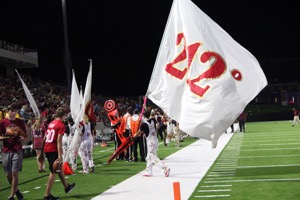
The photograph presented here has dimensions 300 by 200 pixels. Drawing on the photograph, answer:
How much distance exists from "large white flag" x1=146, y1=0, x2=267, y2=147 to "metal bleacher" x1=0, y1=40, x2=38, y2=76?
2947 cm

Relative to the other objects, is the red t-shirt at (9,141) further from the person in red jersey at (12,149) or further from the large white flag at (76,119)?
the large white flag at (76,119)

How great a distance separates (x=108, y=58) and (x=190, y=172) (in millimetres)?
38746

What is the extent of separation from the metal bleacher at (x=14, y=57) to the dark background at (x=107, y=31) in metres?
2.52

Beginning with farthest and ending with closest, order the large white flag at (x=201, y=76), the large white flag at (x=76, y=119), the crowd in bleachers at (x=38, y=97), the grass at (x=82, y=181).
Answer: the crowd in bleachers at (x=38, y=97)
the large white flag at (x=76, y=119)
the grass at (x=82, y=181)
the large white flag at (x=201, y=76)

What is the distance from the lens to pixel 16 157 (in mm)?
8922

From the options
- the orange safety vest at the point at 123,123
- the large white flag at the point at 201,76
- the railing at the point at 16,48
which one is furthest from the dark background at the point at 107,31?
the large white flag at the point at 201,76

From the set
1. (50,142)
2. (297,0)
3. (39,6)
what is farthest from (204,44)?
(297,0)

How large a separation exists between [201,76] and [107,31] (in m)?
40.9

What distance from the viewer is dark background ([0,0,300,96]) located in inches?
1720

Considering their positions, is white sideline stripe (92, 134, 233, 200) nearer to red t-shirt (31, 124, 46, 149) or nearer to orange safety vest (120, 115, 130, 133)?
orange safety vest (120, 115, 130, 133)

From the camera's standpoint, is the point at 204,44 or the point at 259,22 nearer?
the point at 204,44

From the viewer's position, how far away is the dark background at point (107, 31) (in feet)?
143

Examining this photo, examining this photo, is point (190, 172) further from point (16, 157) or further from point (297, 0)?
point (297, 0)

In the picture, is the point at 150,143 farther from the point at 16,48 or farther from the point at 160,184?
the point at 16,48
